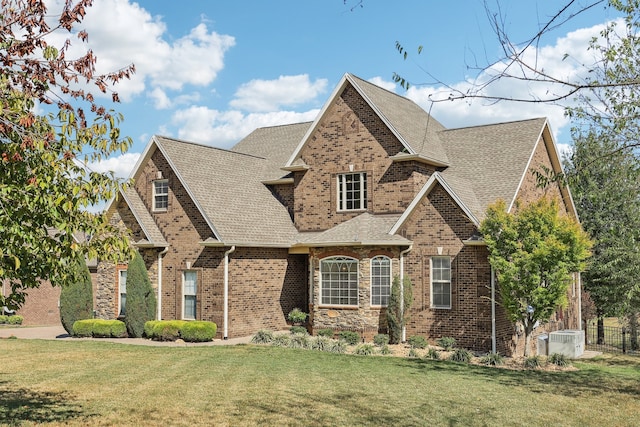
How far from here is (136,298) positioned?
24391 millimetres

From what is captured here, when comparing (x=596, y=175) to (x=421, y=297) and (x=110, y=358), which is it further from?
(x=110, y=358)

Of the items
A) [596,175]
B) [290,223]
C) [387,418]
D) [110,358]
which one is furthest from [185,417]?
[596,175]

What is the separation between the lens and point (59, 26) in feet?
25.8

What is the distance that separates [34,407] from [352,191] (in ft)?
54.4

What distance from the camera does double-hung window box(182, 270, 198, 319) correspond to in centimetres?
2491

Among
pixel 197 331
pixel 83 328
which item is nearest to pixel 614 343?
pixel 197 331

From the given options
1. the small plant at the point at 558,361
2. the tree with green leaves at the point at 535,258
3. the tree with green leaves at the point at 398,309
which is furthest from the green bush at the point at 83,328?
the small plant at the point at 558,361

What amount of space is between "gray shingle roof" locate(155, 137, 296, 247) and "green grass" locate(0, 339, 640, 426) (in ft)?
19.8

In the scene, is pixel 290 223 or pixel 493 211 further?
pixel 290 223

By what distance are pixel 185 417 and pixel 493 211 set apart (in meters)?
12.4

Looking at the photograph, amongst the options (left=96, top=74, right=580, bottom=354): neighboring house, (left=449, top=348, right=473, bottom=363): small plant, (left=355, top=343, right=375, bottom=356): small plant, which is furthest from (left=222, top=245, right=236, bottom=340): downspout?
(left=449, top=348, right=473, bottom=363): small plant

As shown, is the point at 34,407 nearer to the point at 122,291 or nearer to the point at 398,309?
the point at 398,309

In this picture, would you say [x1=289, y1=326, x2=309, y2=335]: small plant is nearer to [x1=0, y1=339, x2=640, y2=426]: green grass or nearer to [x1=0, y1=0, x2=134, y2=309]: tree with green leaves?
[x1=0, y1=339, x2=640, y2=426]: green grass

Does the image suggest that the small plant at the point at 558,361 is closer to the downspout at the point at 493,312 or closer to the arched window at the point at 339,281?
the downspout at the point at 493,312
